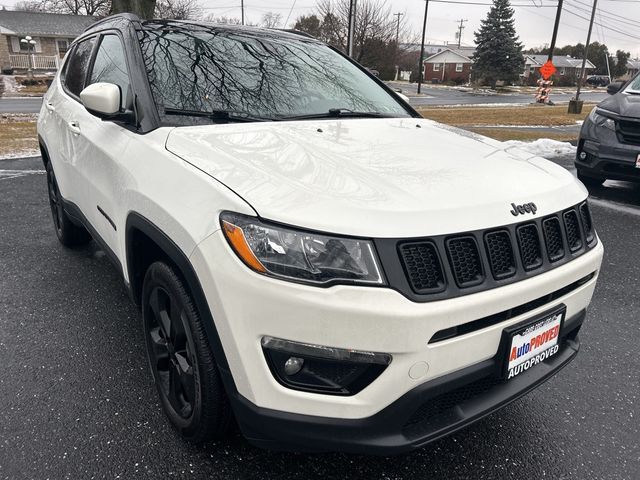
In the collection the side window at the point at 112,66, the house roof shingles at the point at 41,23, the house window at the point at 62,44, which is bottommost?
the side window at the point at 112,66

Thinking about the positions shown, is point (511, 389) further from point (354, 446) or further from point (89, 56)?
point (89, 56)

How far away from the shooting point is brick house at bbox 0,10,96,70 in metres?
43.9

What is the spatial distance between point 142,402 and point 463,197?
1.70 meters

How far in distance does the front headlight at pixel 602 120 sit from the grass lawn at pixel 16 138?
827 cm

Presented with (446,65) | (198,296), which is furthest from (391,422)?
(446,65)

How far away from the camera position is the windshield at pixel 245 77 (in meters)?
2.50

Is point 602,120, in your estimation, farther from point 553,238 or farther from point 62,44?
point 62,44

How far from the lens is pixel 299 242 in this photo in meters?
1.56

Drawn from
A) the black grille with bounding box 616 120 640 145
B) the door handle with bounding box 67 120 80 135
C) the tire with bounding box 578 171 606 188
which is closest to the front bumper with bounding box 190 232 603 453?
the door handle with bounding box 67 120 80 135

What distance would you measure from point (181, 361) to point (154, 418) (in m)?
0.42

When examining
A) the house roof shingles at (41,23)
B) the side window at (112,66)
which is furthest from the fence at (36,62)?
the side window at (112,66)

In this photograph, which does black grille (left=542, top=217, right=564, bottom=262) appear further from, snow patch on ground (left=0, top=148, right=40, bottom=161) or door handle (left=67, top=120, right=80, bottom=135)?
snow patch on ground (left=0, top=148, right=40, bottom=161)

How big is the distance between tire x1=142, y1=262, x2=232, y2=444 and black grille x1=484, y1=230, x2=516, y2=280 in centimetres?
100

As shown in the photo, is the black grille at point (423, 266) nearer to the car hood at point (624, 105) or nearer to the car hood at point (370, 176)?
the car hood at point (370, 176)
